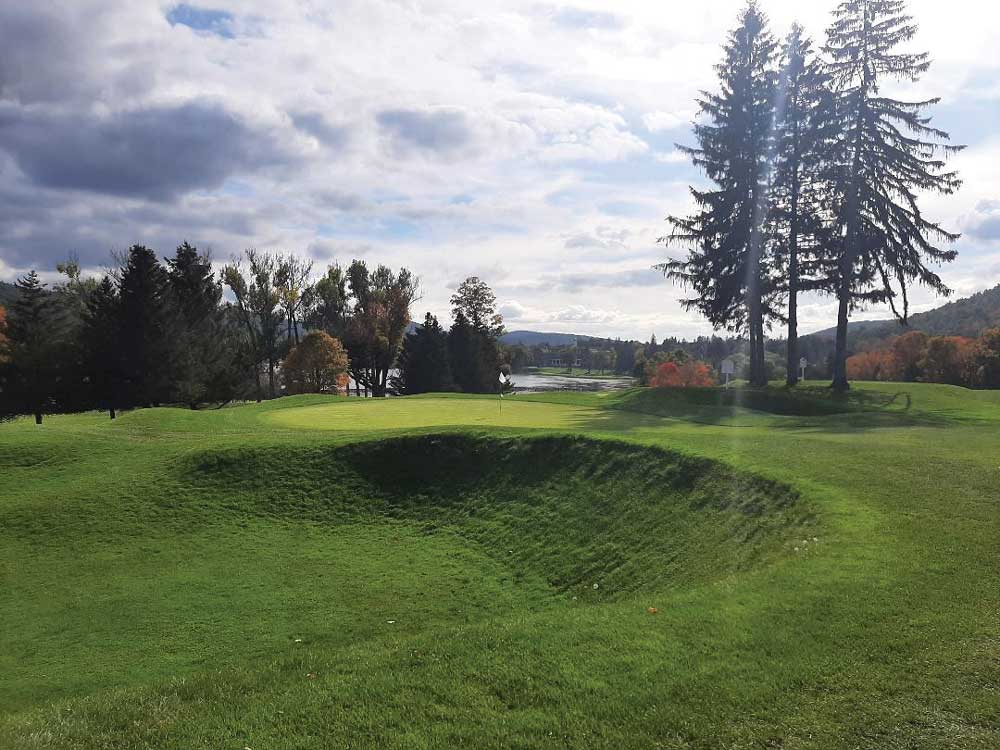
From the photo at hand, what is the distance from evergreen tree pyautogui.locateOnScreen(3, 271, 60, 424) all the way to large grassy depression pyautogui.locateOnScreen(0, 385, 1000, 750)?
28.6 meters

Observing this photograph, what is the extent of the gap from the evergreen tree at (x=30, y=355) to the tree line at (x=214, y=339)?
78mm

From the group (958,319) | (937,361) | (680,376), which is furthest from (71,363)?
(958,319)

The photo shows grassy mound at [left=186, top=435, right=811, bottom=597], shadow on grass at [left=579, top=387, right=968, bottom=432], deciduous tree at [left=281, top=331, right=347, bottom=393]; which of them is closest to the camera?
grassy mound at [left=186, top=435, right=811, bottom=597]

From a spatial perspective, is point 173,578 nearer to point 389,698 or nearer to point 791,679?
point 389,698

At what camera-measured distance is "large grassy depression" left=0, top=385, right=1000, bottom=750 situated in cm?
436

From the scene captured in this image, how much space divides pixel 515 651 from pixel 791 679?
218cm

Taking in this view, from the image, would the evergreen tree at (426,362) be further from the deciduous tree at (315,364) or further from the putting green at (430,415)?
the putting green at (430,415)

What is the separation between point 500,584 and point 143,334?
37.7 meters

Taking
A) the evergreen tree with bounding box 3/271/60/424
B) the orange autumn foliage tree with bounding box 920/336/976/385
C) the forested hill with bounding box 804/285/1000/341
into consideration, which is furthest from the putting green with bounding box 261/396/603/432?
the forested hill with bounding box 804/285/1000/341

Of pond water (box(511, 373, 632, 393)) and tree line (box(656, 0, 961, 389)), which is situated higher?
tree line (box(656, 0, 961, 389))

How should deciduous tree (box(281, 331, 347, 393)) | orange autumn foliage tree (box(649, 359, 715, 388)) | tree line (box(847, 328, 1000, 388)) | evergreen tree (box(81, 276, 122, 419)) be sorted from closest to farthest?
evergreen tree (box(81, 276, 122, 419)) → deciduous tree (box(281, 331, 347, 393)) → tree line (box(847, 328, 1000, 388)) → orange autumn foliage tree (box(649, 359, 715, 388))

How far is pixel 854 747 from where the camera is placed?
3.77 meters

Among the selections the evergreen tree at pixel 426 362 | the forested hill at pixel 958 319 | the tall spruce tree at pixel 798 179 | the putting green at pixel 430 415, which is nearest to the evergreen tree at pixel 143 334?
the putting green at pixel 430 415

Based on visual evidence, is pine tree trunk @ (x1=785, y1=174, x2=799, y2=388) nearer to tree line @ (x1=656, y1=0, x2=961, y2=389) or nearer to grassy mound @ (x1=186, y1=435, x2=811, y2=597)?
tree line @ (x1=656, y1=0, x2=961, y2=389)
